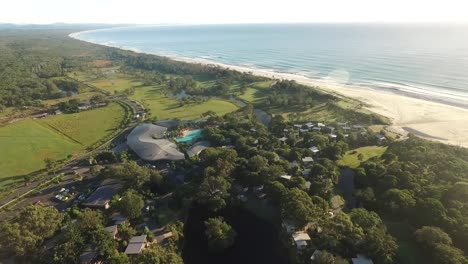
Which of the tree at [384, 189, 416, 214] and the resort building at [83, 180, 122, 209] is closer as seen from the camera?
the tree at [384, 189, 416, 214]

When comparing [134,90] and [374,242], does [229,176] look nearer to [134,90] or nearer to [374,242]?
[374,242]

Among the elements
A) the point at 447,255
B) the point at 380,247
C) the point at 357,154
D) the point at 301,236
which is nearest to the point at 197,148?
the point at 301,236

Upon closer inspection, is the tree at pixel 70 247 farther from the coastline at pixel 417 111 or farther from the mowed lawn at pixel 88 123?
the coastline at pixel 417 111

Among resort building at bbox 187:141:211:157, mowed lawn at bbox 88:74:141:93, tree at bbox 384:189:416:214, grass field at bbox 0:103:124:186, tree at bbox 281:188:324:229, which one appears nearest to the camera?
tree at bbox 281:188:324:229

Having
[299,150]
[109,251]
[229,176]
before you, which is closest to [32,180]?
[109,251]

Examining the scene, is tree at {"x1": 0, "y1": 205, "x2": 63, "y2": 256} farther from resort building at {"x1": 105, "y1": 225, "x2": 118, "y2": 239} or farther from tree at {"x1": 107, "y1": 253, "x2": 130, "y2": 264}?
tree at {"x1": 107, "y1": 253, "x2": 130, "y2": 264}

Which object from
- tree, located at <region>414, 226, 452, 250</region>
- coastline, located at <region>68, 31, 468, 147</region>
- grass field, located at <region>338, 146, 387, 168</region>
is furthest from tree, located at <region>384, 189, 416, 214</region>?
coastline, located at <region>68, 31, 468, 147</region>
